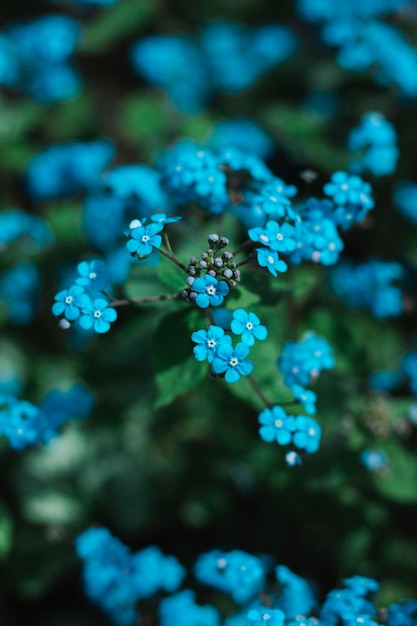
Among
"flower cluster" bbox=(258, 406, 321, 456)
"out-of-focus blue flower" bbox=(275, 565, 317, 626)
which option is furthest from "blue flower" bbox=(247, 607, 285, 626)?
"flower cluster" bbox=(258, 406, 321, 456)

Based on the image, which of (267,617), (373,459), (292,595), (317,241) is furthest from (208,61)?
(267,617)

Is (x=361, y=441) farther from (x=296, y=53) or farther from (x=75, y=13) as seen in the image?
(x=75, y=13)

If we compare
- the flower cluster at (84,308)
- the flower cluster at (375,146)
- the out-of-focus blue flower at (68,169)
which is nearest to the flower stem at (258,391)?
the flower cluster at (84,308)

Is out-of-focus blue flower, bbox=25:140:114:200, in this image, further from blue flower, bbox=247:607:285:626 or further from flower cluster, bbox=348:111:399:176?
blue flower, bbox=247:607:285:626

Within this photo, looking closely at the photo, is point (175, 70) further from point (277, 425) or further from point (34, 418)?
point (277, 425)

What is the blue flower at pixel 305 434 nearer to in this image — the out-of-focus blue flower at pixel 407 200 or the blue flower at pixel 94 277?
the blue flower at pixel 94 277

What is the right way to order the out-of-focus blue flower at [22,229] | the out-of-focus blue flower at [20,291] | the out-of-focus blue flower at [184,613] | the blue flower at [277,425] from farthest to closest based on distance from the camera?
1. the out-of-focus blue flower at [20,291]
2. the out-of-focus blue flower at [22,229]
3. the out-of-focus blue flower at [184,613]
4. the blue flower at [277,425]

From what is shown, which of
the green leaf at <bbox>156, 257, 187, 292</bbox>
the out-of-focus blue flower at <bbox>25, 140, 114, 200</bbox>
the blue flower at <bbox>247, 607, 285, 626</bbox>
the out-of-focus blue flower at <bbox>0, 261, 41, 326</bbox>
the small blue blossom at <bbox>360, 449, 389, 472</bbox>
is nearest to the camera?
the blue flower at <bbox>247, 607, 285, 626</bbox>
